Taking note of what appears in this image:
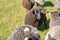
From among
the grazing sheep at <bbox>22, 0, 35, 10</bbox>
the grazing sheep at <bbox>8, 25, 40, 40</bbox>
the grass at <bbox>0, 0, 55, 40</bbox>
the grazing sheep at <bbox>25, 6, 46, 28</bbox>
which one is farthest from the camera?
the grazing sheep at <bbox>22, 0, 35, 10</bbox>

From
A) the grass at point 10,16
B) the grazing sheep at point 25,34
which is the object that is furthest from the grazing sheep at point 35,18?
the grazing sheep at point 25,34

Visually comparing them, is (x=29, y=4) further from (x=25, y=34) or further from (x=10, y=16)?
(x=25, y=34)

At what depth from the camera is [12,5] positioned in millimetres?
17438

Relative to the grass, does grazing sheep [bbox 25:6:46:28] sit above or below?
above

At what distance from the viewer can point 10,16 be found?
49.1ft

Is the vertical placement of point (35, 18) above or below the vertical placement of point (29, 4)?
below

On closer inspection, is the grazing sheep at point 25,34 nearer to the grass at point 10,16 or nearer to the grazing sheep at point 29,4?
the grass at point 10,16

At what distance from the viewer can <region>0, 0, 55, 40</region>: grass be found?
12.3 meters

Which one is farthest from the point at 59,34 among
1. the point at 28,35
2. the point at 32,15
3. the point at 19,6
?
the point at 19,6

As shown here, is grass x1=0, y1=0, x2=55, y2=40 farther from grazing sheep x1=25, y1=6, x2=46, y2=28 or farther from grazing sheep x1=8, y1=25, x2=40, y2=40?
grazing sheep x1=8, y1=25, x2=40, y2=40

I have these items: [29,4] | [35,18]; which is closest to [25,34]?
[35,18]

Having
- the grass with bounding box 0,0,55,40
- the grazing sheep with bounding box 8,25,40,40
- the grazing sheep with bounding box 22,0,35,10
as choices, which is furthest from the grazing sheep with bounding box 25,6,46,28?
the grazing sheep with bounding box 8,25,40,40

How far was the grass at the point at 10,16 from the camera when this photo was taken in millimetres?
12318

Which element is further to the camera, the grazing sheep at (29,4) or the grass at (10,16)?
the grazing sheep at (29,4)
